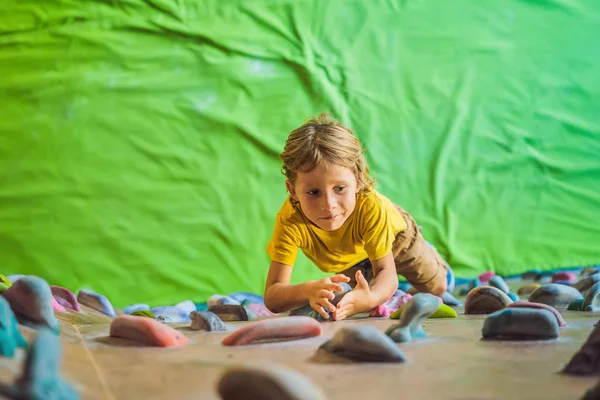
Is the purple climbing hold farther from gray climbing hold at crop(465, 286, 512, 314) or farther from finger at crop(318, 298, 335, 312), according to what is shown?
gray climbing hold at crop(465, 286, 512, 314)

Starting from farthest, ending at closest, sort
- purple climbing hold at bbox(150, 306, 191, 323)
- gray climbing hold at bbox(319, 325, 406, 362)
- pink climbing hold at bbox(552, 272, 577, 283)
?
1. pink climbing hold at bbox(552, 272, 577, 283)
2. purple climbing hold at bbox(150, 306, 191, 323)
3. gray climbing hold at bbox(319, 325, 406, 362)

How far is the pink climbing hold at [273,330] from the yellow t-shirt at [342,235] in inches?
18.2

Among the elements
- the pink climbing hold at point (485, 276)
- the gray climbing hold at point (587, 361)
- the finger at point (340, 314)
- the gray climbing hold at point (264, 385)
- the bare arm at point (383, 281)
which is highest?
the pink climbing hold at point (485, 276)

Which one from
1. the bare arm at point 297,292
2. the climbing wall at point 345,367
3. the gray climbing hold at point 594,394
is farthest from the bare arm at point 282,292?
the gray climbing hold at point 594,394

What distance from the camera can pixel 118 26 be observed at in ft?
6.45

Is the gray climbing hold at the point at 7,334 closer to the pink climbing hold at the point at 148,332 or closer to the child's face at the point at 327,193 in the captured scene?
the pink climbing hold at the point at 148,332

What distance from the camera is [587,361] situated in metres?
0.66

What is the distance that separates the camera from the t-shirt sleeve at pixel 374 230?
1349mm

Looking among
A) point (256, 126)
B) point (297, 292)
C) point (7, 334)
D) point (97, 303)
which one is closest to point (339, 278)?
point (297, 292)

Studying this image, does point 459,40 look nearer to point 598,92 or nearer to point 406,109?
point 406,109

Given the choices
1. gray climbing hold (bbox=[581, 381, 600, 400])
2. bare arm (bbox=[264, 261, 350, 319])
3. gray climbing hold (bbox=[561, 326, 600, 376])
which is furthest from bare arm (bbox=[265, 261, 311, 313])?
gray climbing hold (bbox=[581, 381, 600, 400])

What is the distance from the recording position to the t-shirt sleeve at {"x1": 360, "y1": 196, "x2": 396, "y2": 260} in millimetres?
1349

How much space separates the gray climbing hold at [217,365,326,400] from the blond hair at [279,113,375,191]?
0.74 meters

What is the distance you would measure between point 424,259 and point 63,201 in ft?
3.23
